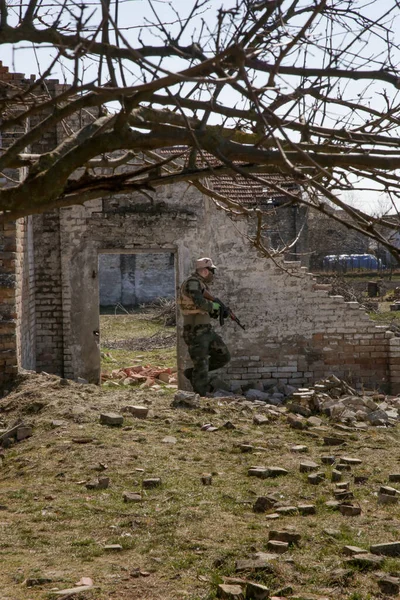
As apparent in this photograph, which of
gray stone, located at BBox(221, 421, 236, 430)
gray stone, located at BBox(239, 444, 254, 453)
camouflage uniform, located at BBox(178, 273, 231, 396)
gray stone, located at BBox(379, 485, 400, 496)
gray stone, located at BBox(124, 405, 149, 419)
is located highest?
camouflage uniform, located at BBox(178, 273, 231, 396)

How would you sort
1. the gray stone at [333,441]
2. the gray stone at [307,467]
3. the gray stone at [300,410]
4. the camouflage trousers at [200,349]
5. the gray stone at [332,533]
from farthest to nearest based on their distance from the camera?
the camouflage trousers at [200,349] < the gray stone at [300,410] < the gray stone at [333,441] < the gray stone at [307,467] < the gray stone at [332,533]

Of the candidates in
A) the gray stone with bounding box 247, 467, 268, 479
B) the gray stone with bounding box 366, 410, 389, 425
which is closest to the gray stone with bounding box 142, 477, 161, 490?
the gray stone with bounding box 247, 467, 268, 479

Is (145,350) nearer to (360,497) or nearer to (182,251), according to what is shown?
(182,251)

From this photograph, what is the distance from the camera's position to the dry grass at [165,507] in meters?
4.68

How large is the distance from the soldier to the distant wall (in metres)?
19.4

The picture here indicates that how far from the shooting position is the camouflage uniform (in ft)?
35.6

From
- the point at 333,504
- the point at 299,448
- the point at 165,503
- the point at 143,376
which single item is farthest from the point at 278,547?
the point at 143,376

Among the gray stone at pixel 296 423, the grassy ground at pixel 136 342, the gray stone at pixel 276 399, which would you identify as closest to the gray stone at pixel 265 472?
the gray stone at pixel 296 423

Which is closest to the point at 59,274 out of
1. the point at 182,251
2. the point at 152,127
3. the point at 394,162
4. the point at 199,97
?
the point at 182,251

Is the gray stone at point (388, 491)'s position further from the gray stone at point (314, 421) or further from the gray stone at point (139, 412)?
→ the gray stone at point (139, 412)

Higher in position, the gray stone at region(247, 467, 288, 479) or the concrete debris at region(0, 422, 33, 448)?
the concrete debris at region(0, 422, 33, 448)

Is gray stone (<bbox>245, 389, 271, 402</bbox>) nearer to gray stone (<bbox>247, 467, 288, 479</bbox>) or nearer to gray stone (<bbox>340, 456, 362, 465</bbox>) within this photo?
gray stone (<bbox>340, 456, 362, 465</bbox>)

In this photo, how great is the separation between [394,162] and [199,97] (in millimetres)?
1994

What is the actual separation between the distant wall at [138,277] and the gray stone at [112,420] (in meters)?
22.2
